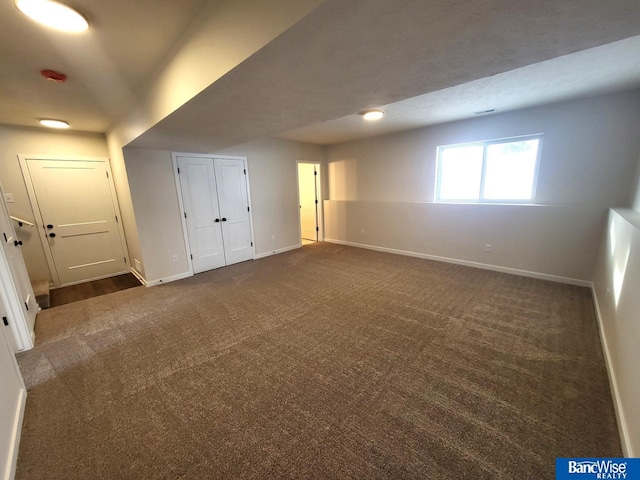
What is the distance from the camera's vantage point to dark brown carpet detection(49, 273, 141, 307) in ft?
11.7

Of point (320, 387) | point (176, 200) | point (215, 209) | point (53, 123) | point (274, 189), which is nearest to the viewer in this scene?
point (320, 387)

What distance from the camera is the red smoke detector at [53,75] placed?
76.0 inches

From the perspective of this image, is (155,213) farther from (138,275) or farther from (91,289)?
(91,289)

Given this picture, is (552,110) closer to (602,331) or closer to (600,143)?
(600,143)

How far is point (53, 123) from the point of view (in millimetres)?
3312

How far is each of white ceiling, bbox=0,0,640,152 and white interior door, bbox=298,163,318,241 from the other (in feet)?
11.2

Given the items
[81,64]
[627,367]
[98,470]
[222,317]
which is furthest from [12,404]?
[627,367]

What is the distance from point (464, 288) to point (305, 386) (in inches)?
106

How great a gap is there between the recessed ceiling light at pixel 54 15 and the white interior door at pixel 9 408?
2.07 m

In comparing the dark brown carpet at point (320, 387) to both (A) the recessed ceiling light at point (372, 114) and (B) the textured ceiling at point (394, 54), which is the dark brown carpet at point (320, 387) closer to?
(B) the textured ceiling at point (394, 54)

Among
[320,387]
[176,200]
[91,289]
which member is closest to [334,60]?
[320,387]

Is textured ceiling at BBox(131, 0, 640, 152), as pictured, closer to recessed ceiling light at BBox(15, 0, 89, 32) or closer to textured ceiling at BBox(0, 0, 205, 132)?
textured ceiling at BBox(0, 0, 205, 132)

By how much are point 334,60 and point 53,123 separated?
4.28 metres

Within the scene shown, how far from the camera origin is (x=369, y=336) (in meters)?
2.39
